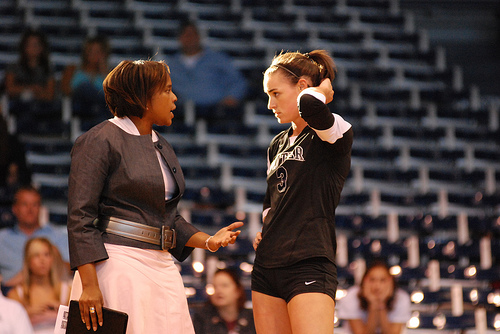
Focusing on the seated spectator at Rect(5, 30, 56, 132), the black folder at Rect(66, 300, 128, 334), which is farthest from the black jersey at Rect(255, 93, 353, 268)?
the seated spectator at Rect(5, 30, 56, 132)

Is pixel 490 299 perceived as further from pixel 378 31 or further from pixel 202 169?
pixel 378 31

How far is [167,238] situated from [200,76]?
5.10 m

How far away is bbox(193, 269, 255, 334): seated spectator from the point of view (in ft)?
13.4

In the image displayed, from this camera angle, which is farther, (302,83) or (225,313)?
(225,313)

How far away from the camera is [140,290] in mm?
1971

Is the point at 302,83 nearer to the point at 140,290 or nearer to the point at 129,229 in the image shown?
the point at 129,229

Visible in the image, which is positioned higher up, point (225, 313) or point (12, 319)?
point (12, 319)

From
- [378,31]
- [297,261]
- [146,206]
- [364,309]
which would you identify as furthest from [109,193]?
Answer: [378,31]

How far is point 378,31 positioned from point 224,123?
3285 mm

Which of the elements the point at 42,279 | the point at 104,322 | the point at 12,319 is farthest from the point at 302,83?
the point at 42,279

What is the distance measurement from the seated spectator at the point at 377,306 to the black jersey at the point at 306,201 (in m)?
2.48

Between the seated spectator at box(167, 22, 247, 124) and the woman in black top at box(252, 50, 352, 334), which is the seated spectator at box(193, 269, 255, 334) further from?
the seated spectator at box(167, 22, 247, 124)

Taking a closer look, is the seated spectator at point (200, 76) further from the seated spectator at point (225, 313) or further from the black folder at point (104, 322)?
the black folder at point (104, 322)

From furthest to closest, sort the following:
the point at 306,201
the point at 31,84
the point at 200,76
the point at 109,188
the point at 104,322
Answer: the point at 200,76
the point at 31,84
the point at 306,201
the point at 109,188
the point at 104,322
